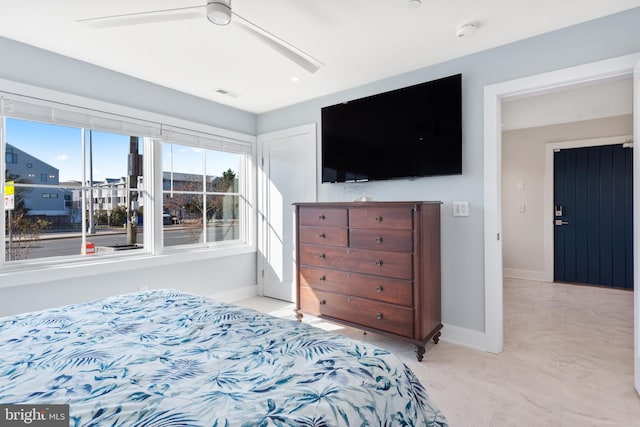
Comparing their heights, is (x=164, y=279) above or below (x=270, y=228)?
below

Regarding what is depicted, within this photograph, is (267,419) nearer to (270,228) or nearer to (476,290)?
(476,290)

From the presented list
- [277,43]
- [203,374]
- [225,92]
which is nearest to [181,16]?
[277,43]

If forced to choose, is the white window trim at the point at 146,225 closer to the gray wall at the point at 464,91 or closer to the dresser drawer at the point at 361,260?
the gray wall at the point at 464,91

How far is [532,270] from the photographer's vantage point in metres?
5.00

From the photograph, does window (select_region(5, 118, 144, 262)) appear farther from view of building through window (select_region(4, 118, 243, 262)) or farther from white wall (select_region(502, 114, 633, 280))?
white wall (select_region(502, 114, 633, 280))

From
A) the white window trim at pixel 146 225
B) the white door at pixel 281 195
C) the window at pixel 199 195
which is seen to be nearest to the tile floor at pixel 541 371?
the white door at pixel 281 195

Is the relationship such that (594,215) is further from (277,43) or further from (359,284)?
(277,43)

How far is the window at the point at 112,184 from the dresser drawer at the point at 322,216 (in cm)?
134

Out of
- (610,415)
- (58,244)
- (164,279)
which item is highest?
(58,244)

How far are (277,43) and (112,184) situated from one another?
2251 mm

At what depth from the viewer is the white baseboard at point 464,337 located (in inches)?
105

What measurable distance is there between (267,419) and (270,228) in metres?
3.45

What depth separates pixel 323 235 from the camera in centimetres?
296

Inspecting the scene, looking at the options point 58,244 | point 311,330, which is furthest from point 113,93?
point 311,330
